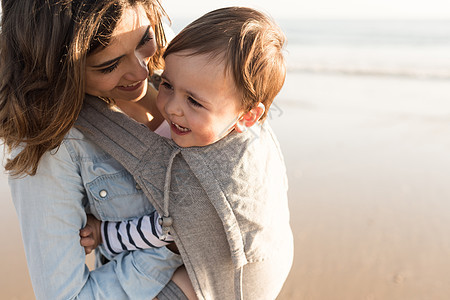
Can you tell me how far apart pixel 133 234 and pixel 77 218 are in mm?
198

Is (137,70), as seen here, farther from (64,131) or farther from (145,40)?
(64,131)

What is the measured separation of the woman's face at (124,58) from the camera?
1.52m

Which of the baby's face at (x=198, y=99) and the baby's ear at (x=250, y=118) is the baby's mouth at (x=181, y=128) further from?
the baby's ear at (x=250, y=118)

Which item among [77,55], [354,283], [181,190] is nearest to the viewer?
[77,55]

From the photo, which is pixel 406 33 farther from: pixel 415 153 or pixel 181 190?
pixel 181 190

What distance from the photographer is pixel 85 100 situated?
1.66 meters

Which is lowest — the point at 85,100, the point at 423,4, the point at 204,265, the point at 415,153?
the point at 423,4

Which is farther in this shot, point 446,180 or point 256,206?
point 446,180

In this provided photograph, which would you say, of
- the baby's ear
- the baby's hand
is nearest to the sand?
the baby's ear

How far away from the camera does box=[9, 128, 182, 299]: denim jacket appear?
148 centimetres

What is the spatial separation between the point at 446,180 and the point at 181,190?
3.10 m

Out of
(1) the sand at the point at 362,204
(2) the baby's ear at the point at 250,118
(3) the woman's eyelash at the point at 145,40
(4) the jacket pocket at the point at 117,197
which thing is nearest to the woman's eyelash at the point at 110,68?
(3) the woman's eyelash at the point at 145,40

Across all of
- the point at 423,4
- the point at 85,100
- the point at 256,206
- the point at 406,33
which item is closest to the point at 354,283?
the point at 256,206

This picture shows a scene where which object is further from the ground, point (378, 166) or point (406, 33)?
point (378, 166)
